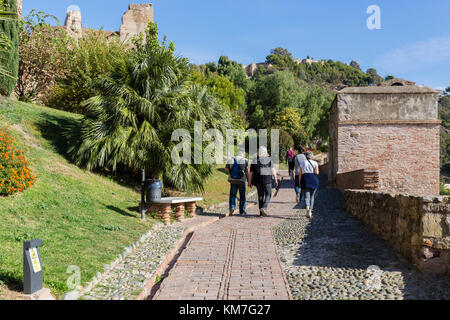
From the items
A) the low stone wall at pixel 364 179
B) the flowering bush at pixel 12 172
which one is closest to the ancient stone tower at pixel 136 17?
the low stone wall at pixel 364 179

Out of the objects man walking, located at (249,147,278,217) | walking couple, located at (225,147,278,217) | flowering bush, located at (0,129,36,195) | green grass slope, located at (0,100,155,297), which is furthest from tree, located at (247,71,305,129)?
flowering bush, located at (0,129,36,195)

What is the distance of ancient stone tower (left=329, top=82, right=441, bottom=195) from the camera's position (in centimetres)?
1828

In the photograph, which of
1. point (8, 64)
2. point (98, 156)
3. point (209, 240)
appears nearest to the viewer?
point (209, 240)

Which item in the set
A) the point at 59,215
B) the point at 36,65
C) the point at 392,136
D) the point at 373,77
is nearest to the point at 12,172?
the point at 59,215

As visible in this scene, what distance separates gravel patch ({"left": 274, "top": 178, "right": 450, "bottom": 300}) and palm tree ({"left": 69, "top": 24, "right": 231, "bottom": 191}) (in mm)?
5225

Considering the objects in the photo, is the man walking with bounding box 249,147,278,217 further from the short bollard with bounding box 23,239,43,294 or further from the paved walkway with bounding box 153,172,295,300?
the short bollard with bounding box 23,239,43,294

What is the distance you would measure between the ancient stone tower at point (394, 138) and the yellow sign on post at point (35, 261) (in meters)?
15.9

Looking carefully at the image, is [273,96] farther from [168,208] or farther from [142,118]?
[168,208]

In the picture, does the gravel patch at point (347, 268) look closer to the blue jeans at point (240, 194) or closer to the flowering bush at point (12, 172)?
the blue jeans at point (240, 194)

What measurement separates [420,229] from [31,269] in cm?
458

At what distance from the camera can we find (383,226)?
681 cm
